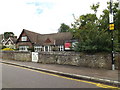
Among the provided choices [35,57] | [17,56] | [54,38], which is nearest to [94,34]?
[35,57]

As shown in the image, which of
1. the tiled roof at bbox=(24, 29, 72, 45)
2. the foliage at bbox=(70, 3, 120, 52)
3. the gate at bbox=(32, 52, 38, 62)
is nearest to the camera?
the foliage at bbox=(70, 3, 120, 52)

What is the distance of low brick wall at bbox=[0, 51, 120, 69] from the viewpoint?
7.75 meters

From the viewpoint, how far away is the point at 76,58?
9.23 m

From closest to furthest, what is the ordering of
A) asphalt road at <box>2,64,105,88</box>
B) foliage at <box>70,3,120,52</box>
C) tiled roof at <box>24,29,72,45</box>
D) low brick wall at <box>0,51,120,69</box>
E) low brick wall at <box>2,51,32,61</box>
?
asphalt road at <box>2,64,105,88</box> → low brick wall at <box>0,51,120,69</box> → foliage at <box>70,3,120,52</box> → low brick wall at <box>2,51,32,61</box> → tiled roof at <box>24,29,72,45</box>

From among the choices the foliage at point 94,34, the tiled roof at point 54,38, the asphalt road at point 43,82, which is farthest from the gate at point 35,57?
the tiled roof at point 54,38

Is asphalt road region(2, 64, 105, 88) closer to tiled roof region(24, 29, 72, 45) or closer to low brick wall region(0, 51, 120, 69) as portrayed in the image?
low brick wall region(0, 51, 120, 69)

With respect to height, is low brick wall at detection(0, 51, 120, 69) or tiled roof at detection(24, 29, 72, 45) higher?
tiled roof at detection(24, 29, 72, 45)

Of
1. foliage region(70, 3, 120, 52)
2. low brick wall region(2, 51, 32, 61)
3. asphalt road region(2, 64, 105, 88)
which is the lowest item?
asphalt road region(2, 64, 105, 88)

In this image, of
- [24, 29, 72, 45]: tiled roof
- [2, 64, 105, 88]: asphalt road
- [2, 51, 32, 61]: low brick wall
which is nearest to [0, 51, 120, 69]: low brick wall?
[2, 51, 32, 61]: low brick wall

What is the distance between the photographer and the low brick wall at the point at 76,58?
25.4ft

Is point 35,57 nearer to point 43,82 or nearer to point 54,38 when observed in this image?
point 43,82

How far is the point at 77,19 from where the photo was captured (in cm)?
1057

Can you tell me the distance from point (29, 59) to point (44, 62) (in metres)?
2.51

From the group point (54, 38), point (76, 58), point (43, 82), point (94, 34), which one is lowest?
point (43, 82)
